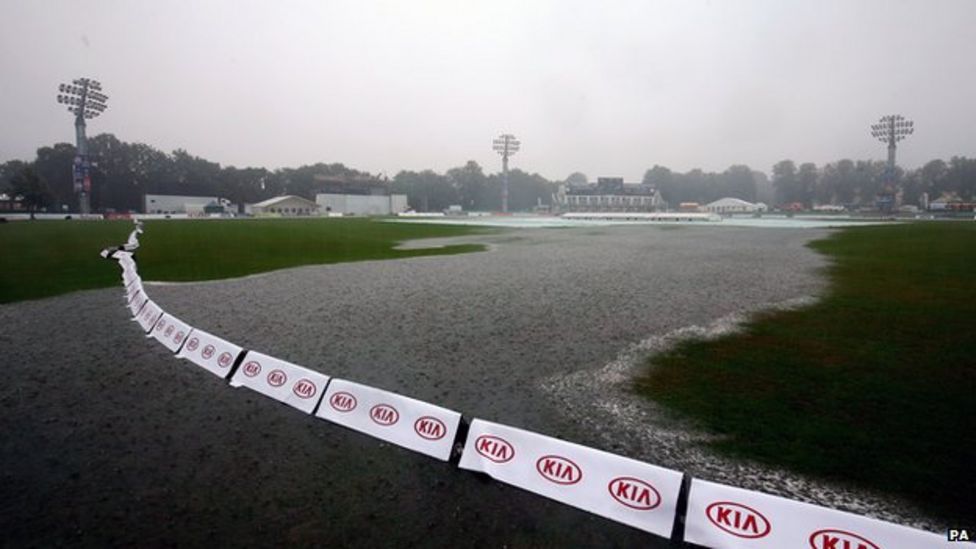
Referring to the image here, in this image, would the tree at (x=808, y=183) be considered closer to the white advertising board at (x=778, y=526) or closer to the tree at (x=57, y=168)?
the white advertising board at (x=778, y=526)

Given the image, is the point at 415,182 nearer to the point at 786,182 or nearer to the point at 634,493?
the point at 786,182

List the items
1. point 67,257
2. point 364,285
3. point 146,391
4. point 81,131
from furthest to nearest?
1. point 81,131
2. point 67,257
3. point 364,285
4. point 146,391

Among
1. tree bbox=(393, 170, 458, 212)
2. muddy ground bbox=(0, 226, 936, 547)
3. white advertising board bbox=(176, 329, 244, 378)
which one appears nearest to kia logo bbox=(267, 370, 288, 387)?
muddy ground bbox=(0, 226, 936, 547)

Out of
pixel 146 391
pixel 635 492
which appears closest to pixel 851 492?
pixel 635 492

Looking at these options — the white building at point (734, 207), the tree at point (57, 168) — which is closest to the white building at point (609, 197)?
the white building at point (734, 207)

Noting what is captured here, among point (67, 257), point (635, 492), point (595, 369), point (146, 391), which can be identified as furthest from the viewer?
point (67, 257)

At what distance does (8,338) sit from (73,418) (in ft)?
14.0

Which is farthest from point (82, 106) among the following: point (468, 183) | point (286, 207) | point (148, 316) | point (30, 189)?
point (468, 183)

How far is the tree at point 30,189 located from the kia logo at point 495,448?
93.3 m

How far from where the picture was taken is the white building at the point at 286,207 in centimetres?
9806

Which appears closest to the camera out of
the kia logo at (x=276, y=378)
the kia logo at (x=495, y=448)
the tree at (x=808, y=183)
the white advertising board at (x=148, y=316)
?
the kia logo at (x=495, y=448)

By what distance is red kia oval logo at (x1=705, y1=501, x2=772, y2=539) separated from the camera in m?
2.44

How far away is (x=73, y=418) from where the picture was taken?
461 centimetres

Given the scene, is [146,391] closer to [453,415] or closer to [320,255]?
[453,415]
